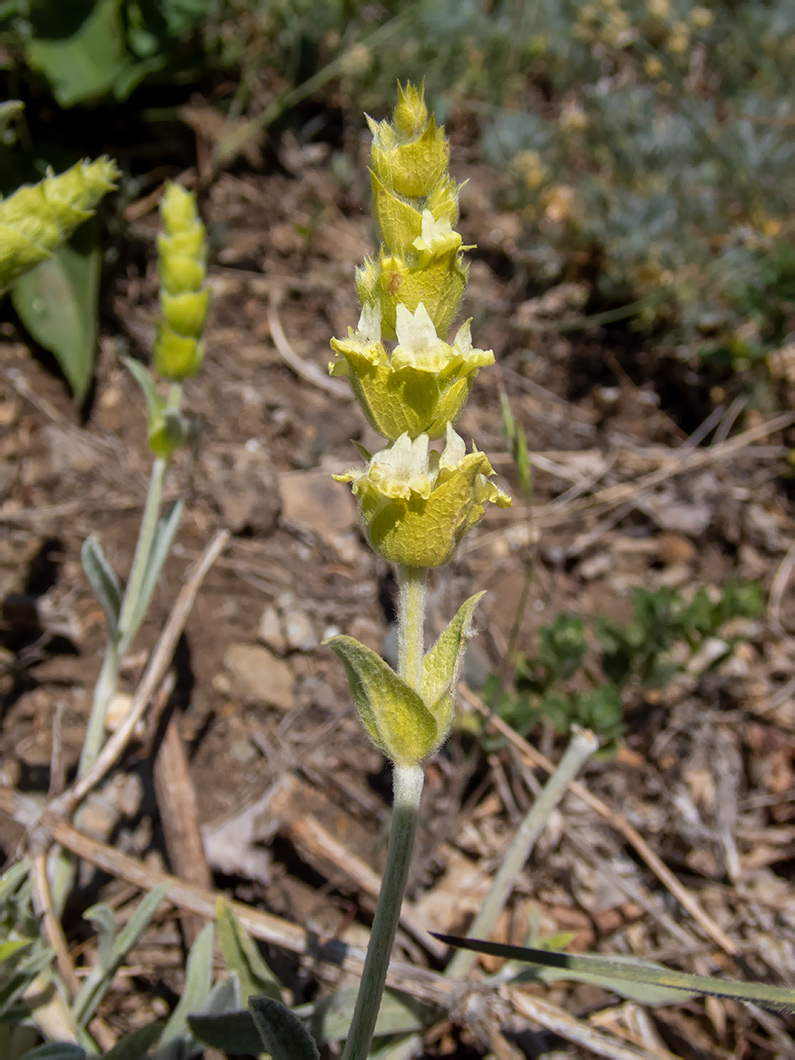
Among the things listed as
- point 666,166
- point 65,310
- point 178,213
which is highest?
point 666,166

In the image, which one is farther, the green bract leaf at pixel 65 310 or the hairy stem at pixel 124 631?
the green bract leaf at pixel 65 310

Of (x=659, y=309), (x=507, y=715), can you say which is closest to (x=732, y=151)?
(x=659, y=309)

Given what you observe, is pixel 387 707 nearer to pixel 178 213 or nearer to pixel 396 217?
pixel 396 217

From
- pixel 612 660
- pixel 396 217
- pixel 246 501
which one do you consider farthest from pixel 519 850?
pixel 246 501

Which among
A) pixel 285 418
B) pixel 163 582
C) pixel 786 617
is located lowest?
pixel 163 582

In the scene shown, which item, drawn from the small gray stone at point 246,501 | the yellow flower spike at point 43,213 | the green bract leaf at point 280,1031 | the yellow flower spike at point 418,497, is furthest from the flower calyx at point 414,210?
the small gray stone at point 246,501

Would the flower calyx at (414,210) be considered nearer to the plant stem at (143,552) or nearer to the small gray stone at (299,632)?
the plant stem at (143,552)

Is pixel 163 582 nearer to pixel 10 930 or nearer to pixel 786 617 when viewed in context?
pixel 10 930
